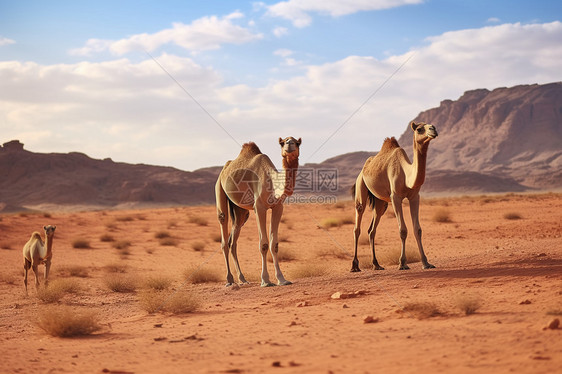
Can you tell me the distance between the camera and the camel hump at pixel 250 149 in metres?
12.2

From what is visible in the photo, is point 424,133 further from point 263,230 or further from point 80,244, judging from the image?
point 80,244

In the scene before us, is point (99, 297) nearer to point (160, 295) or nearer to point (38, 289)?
point (38, 289)

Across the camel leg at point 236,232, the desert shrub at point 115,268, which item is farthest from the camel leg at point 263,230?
the desert shrub at point 115,268

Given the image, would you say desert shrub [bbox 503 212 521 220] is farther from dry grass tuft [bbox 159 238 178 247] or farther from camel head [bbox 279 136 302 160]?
camel head [bbox 279 136 302 160]

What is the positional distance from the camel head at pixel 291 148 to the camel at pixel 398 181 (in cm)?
245

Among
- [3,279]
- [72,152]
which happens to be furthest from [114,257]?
[72,152]

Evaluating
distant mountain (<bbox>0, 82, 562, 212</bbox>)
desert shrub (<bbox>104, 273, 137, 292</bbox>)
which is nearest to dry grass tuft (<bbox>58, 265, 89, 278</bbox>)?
desert shrub (<bbox>104, 273, 137, 292</bbox>)

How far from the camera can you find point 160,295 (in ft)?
32.4

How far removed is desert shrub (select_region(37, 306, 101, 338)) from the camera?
7.96 m

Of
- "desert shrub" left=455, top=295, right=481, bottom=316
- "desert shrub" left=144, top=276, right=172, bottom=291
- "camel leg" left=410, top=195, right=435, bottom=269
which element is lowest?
"desert shrub" left=144, top=276, right=172, bottom=291

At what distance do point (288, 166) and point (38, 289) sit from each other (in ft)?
21.3

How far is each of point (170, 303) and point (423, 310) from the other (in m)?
4.20

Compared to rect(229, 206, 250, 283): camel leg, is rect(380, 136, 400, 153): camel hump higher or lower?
higher

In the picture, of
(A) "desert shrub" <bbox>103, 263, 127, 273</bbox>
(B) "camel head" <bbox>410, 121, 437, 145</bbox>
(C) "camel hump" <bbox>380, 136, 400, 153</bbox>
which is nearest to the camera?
(B) "camel head" <bbox>410, 121, 437, 145</bbox>
